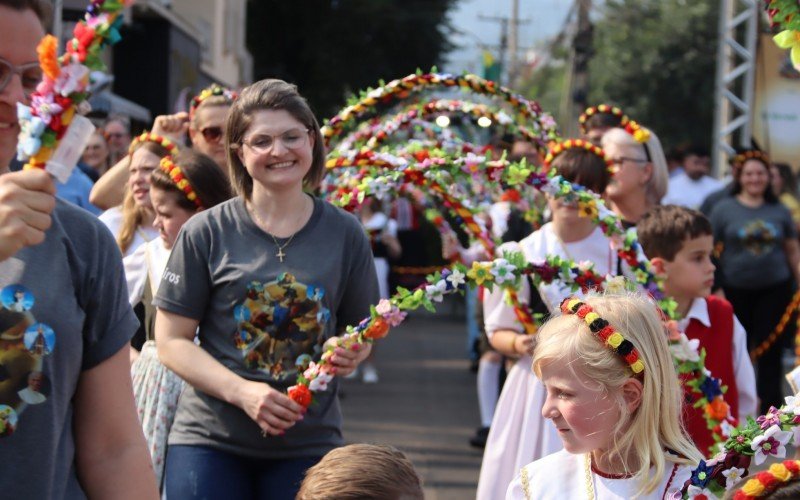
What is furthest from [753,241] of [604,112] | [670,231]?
[670,231]

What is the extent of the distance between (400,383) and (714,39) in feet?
87.3

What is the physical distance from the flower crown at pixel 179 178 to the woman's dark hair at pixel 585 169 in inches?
63.3

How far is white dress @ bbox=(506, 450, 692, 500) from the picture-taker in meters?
3.23

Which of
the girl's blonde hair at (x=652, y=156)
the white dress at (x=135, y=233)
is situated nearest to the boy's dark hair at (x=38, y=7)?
the white dress at (x=135, y=233)

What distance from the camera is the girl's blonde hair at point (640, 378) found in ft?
10.7

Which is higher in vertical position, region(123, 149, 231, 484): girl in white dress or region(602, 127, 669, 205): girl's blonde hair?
region(602, 127, 669, 205): girl's blonde hair

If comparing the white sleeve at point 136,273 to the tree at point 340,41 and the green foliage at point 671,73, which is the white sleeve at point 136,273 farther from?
the green foliage at point 671,73

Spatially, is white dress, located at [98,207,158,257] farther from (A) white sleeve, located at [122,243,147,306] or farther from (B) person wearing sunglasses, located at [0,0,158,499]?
(B) person wearing sunglasses, located at [0,0,158,499]

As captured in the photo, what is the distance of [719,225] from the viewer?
10.9m

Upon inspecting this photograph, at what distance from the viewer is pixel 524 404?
18.0ft

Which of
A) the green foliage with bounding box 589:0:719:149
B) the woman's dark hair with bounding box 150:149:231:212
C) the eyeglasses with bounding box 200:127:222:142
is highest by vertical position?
the green foliage with bounding box 589:0:719:149

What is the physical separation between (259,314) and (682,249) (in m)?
2.05

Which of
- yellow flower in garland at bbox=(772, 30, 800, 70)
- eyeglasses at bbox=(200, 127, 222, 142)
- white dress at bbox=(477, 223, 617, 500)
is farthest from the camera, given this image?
eyeglasses at bbox=(200, 127, 222, 142)

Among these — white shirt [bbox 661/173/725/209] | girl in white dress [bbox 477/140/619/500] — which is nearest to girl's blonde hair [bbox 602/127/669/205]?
girl in white dress [bbox 477/140/619/500]
